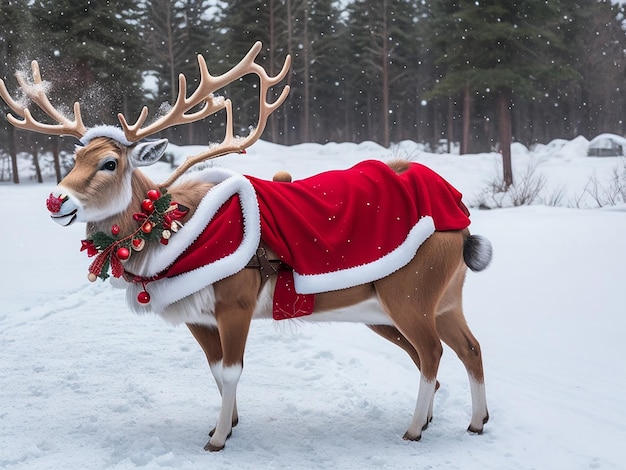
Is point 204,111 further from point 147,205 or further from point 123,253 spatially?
point 123,253

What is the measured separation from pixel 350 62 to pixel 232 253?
102 feet

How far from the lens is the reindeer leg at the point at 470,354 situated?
333 cm

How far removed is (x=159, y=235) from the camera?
9.89 ft

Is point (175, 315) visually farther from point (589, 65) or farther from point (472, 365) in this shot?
point (589, 65)

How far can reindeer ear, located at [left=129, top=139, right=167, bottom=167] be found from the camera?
9.84ft

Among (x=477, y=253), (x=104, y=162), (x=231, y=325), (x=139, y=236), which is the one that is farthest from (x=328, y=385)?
(x=104, y=162)

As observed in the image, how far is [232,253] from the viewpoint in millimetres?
3025

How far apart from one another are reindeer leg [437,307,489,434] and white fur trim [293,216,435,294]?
21.6 inches

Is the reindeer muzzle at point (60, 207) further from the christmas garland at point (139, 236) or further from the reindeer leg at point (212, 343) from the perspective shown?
the reindeer leg at point (212, 343)

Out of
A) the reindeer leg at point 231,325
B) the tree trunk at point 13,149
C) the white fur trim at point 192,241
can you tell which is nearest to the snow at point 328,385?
the reindeer leg at point 231,325

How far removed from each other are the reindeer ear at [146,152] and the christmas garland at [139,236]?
161mm

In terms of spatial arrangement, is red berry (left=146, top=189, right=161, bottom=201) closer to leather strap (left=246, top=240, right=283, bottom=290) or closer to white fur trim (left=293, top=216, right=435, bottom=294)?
leather strap (left=246, top=240, right=283, bottom=290)

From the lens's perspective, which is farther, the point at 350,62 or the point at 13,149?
the point at 350,62

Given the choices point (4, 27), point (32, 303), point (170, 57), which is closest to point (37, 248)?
point (32, 303)
